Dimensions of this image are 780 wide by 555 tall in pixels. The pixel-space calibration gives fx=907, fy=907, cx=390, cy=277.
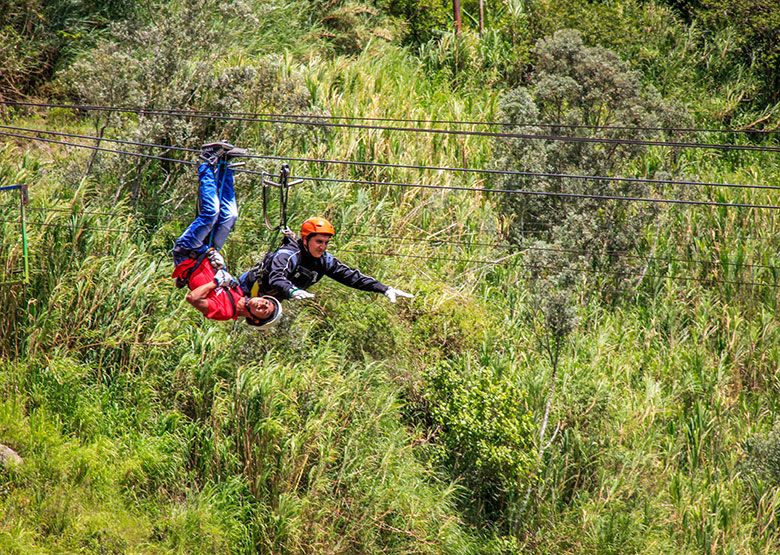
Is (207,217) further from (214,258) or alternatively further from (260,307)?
(260,307)

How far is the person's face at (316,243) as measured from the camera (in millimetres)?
8323

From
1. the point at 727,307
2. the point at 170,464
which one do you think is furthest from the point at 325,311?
the point at 727,307

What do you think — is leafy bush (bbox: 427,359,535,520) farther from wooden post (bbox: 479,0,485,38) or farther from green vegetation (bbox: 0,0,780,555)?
wooden post (bbox: 479,0,485,38)

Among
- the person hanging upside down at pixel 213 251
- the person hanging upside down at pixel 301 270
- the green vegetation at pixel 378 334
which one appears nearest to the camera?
the person hanging upside down at pixel 213 251

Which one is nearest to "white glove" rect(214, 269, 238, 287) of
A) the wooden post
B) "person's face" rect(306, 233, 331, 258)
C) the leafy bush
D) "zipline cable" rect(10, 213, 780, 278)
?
"person's face" rect(306, 233, 331, 258)

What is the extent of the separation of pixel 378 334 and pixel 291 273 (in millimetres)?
5375

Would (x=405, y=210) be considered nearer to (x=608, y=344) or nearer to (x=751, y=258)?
(x=608, y=344)

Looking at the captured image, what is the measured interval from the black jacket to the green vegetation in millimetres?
3407

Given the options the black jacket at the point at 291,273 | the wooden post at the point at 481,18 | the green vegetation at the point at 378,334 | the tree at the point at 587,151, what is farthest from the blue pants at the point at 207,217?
the wooden post at the point at 481,18

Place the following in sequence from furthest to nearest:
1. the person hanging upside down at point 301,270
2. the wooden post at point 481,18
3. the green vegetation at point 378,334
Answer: the wooden post at point 481,18 → the green vegetation at point 378,334 → the person hanging upside down at point 301,270

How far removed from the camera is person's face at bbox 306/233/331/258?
832 cm

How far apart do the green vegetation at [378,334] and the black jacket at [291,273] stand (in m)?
3.41

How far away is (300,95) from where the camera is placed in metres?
14.8

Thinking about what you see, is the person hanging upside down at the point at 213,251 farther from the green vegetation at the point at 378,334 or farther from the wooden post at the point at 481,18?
the wooden post at the point at 481,18
